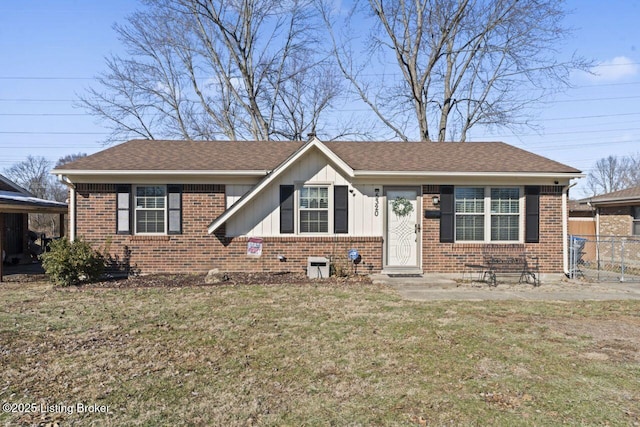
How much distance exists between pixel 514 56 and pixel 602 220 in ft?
31.6

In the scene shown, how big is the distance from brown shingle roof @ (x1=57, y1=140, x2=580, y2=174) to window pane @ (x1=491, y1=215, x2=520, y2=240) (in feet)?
4.39

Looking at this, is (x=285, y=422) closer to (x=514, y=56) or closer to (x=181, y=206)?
(x=181, y=206)

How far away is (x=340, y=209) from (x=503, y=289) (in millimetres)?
4515

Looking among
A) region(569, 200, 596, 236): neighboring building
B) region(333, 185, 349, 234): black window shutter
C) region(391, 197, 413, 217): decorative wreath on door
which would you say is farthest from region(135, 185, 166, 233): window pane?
region(569, 200, 596, 236): neighboring building

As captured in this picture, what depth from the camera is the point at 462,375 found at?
440cm

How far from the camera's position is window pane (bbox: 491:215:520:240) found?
1112 centimetres

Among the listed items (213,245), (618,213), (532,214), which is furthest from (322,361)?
(618,213)

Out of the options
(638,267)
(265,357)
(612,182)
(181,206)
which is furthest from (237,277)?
(612,182)

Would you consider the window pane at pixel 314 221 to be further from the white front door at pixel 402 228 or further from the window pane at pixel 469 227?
the window pane at pixel 469 227

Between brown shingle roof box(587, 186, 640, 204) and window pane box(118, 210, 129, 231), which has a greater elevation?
brown shingle roof box(587, 186, 640, 204)

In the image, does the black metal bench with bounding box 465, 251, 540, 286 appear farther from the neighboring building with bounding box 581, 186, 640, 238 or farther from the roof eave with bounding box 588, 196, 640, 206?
the roof eave with bounding box 588, 196, 640, 206

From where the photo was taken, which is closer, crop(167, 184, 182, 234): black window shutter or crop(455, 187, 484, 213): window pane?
crop(167, 184, 182, 234): black window shutter

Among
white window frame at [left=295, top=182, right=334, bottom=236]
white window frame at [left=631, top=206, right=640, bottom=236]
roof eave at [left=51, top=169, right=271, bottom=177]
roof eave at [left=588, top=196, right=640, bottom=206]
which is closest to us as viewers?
roof eave at [left=51, top=169, right=271, bottom=177]

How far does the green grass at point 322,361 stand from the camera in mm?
3596
